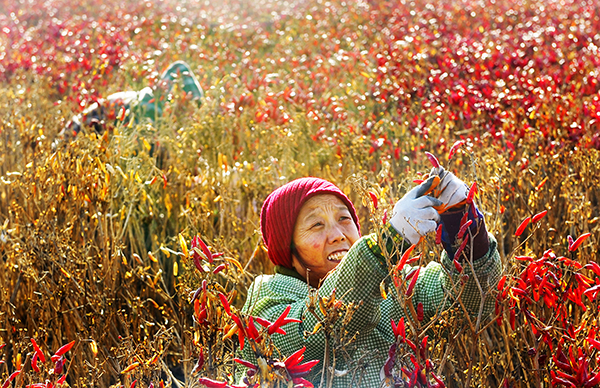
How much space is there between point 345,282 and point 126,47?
730 centimetres

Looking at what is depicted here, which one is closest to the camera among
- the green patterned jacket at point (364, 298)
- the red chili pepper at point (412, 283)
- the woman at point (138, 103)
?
the red chili pepper at point (412, 283)

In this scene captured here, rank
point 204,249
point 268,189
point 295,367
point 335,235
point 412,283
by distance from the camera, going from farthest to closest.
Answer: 1. point 268,189
2. point 335,235
3. point 204,249
4. point 412,283
5. point 295,367

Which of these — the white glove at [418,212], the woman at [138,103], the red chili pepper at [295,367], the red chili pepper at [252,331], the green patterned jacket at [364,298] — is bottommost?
the woman at [138,103]

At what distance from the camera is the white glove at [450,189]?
1.54m

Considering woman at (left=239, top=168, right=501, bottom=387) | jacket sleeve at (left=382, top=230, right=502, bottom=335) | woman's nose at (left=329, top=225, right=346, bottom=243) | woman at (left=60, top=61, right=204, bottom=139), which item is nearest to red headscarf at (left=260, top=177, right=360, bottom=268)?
woman at (left=239, top=168, right=501, bottom=387)

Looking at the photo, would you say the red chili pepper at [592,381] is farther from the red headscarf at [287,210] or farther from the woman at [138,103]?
the woman at [138,103]

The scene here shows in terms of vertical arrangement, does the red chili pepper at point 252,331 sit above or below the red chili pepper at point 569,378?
above

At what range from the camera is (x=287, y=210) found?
7.07 ft

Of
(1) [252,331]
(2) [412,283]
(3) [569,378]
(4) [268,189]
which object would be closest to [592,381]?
(3) [569,378]

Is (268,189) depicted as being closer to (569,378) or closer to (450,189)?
(450,189)

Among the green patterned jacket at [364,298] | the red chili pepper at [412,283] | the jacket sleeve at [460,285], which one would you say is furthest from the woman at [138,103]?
the red chili pepper at [412,283]

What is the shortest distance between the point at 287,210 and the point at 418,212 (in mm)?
694

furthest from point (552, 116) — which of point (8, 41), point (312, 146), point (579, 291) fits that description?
point (8, 41)

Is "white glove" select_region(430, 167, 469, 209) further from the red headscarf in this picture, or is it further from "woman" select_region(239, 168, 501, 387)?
the red headscarf
